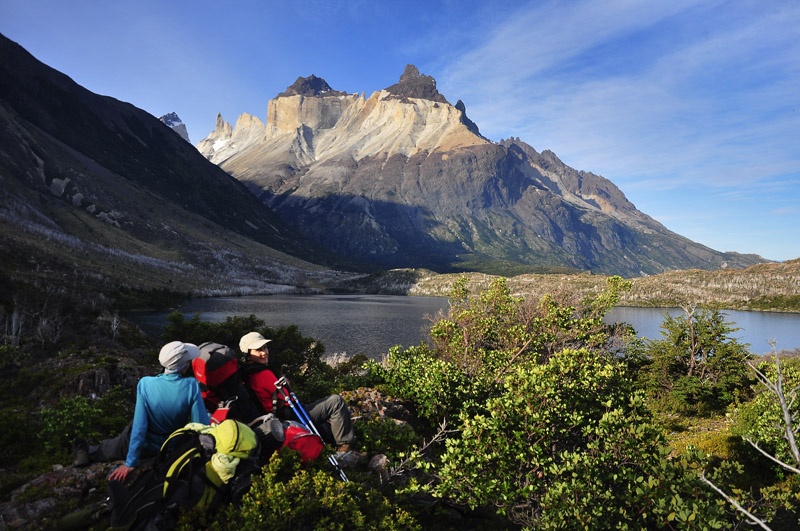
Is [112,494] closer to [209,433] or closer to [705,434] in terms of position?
[209,433]

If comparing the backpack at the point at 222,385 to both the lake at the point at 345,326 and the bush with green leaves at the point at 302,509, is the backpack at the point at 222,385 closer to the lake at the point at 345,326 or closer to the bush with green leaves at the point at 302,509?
the bush with green leaves at the point at 302,509

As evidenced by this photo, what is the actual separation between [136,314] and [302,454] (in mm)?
95217

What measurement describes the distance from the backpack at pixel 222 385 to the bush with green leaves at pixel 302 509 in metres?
1.87

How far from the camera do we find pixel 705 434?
17.3 m

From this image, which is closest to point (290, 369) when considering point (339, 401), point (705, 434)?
point (339, 401)

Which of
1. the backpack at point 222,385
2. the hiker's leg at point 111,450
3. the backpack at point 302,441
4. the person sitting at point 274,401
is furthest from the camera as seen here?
the person sitting at point 274,401

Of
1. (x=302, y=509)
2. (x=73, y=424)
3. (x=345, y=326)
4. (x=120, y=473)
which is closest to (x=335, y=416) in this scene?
(x=302, y=509)

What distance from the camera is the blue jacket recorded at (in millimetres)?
7203

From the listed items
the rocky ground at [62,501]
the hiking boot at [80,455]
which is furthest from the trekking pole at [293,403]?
the hiking boot at [80,455]

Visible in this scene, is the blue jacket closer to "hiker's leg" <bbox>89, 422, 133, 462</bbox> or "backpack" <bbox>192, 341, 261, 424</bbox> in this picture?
"backpack" <bbox>192, 341, 261, 424</bbox>

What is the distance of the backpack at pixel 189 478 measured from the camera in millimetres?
5789

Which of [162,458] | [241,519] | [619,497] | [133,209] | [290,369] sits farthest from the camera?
[133,209]

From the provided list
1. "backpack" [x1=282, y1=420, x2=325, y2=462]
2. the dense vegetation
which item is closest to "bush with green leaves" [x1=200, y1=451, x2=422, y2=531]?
the dense vegetation

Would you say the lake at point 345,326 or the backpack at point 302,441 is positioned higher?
the backpack at point 302,441
